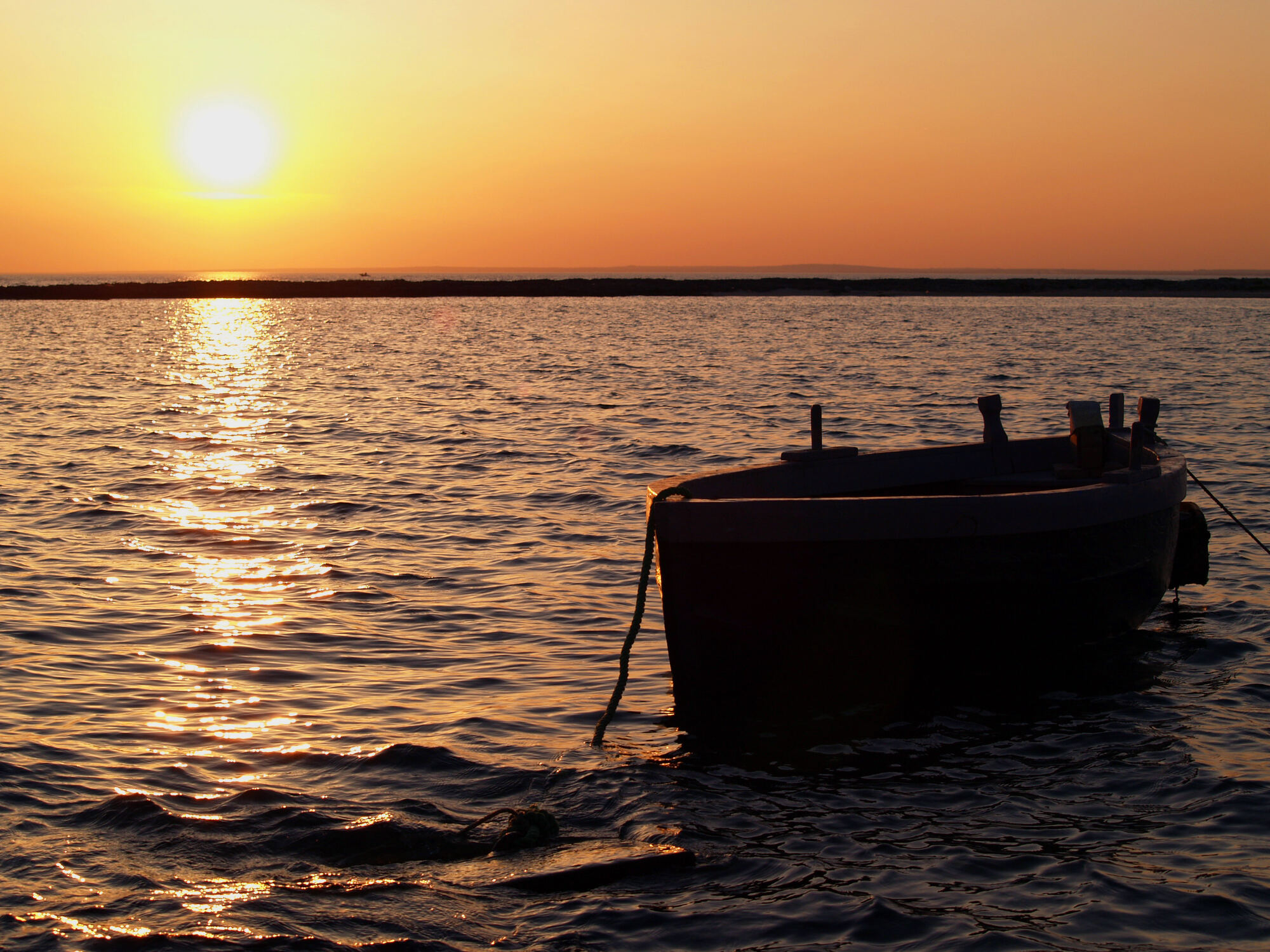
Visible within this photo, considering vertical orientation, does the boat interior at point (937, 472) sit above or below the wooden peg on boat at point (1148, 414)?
below

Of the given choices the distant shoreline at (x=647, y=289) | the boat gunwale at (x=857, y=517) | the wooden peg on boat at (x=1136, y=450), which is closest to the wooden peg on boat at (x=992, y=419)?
the wooden peg on boat at (x=1136, y=450)

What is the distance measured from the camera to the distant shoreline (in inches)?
4975

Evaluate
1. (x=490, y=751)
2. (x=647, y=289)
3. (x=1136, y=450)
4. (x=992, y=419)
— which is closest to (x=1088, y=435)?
(x=992, y=419)

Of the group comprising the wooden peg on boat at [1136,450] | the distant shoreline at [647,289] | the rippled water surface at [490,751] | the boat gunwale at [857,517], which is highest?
the distant shoreline at [647,289]

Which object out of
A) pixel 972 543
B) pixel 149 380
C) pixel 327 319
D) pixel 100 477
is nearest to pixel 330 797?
pixel 972 543

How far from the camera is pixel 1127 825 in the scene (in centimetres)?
604

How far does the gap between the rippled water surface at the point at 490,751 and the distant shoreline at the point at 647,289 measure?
118116 mm

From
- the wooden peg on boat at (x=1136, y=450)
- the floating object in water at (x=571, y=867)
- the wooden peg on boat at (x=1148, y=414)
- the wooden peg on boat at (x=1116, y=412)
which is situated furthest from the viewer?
the wooden peg on boat at (x=1116, y=412)

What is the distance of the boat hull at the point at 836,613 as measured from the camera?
7035 millimetres

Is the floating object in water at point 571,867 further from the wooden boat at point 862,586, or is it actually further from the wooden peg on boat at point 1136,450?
the wooden peg on boat at point 1136,450

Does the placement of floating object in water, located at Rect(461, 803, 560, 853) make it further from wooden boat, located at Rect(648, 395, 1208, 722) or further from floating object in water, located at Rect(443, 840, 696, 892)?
wooden boat, located at Rect(648, 395, 1208, 722)

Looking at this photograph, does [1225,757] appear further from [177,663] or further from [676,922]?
[177,663]

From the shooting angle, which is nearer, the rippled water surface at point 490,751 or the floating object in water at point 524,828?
the rippled water surface at point 490,751

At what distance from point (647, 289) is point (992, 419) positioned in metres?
129
